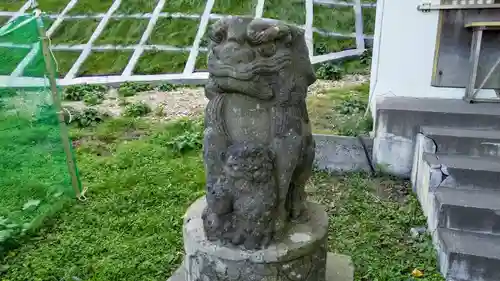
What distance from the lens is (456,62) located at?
5027 millimetres

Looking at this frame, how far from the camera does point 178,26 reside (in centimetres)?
1124

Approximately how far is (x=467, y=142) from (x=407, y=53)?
131cm

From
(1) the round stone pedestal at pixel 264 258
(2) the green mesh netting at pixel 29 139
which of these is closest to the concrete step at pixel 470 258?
(1) the round stone pedestal at pixel 264 258

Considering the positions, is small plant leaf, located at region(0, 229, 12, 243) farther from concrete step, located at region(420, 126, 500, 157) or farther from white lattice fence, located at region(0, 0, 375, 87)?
white lattice fence, located at region(0, 0, 375, 87)

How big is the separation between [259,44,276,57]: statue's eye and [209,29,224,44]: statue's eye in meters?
0.24

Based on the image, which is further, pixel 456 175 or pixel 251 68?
pixel 456 175

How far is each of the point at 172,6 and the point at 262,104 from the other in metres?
10.0

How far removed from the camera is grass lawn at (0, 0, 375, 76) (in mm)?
10578

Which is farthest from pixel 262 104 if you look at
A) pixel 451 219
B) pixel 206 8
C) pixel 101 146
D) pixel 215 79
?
pixel 206 8

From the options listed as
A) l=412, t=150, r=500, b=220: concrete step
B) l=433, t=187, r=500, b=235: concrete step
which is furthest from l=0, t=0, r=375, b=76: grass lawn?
l=433, t=187, r=500, b=235: concrete step

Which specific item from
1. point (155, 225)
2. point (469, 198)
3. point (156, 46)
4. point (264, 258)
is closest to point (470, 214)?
point (469, 198)

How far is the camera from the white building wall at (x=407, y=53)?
16.5 feet

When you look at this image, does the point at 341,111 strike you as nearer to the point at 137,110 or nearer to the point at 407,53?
the point at 407,53

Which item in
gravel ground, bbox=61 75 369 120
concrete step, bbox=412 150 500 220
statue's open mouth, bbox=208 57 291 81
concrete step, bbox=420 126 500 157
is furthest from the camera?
gravel ground, bbox=61 75 369 120
